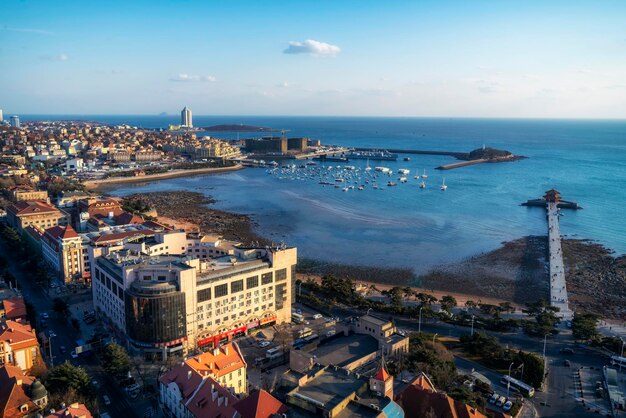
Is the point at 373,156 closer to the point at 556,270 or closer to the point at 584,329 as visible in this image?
the point at 556,270

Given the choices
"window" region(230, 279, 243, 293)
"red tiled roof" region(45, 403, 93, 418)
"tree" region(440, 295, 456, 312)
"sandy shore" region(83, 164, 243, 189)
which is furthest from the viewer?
"sandy shore" region(83, 164, 243, 189)

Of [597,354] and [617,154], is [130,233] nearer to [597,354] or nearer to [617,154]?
[597,354]

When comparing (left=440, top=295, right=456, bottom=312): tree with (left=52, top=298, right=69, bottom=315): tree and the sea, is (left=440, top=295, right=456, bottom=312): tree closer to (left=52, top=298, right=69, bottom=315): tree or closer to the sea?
the sea

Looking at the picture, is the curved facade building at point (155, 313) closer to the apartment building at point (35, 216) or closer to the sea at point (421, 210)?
the sea at point (421, 210)

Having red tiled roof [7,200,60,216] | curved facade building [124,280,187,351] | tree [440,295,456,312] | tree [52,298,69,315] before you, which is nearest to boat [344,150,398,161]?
red tiled roof [7,200,60,216]

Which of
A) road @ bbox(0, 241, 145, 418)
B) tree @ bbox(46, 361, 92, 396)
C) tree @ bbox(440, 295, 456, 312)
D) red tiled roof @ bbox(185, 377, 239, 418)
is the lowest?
road @ bbox(0, 241, 145, 418)

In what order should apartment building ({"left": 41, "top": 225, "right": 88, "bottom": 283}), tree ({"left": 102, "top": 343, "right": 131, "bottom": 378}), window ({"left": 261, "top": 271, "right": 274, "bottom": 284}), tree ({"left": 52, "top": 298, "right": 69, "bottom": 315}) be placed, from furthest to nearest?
apartment building ({"left": 41, "top": 225, "right": 88, "bottom": 283}), tree ({"left": 52, "top": 298, "right": 69, "bottom": 315}), window ({"left": 261, "top": 271, "right": 274, "bottom": 284}), tree ({"left": 102, "top": 343, "right": 131, "bottom": 378})

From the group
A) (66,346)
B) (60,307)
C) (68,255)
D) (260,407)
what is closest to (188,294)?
(66,346)
